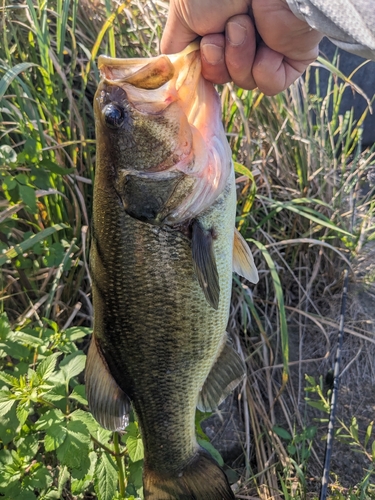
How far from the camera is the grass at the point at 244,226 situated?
220 cm

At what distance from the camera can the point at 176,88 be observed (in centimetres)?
136

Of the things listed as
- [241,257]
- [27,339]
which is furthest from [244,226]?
[27,339]

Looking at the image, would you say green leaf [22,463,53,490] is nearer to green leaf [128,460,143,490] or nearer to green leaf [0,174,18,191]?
green leaf [128,460,143,490]

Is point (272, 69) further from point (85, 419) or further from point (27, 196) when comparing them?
point (85, 419)

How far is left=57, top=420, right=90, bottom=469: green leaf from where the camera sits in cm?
144

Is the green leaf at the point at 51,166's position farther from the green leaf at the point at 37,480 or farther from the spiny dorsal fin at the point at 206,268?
the green leaf at the point at 37,480

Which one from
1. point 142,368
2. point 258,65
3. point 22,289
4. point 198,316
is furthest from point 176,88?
point 22,289

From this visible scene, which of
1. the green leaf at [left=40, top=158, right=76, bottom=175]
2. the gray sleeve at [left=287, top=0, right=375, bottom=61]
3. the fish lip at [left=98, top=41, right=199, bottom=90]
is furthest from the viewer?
the green leaf at [left=40, top=158, right=76, bottom=175]

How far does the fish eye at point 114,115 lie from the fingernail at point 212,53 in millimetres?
325

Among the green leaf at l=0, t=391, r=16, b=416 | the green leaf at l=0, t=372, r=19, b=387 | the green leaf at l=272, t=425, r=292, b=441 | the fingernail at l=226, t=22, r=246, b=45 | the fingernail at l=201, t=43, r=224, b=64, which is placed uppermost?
the fingernail at l=226, t=22, r=246, b=45

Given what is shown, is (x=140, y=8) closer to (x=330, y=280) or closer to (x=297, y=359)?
(x=330, y=280)

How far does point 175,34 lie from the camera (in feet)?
5.33

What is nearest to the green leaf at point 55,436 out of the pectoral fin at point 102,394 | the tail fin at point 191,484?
the pectoral fin at point 102,394

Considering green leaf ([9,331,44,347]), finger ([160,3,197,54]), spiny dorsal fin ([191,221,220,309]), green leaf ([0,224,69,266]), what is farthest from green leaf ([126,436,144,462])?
finger ([160,3,197,54])
